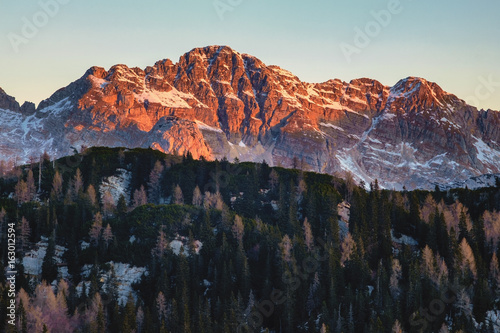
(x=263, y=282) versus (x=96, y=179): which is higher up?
(x=96, y=179)

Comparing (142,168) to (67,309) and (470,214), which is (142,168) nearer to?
(67,309)

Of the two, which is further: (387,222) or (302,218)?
(302,218)

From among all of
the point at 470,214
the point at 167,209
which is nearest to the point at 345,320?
the point at 167,209

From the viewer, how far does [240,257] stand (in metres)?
136

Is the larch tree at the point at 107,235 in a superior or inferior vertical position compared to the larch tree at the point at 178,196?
inferior

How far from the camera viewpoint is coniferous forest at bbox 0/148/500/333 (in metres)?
118

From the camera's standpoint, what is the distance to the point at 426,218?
554 feet

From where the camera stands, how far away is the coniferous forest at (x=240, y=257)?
387 ft

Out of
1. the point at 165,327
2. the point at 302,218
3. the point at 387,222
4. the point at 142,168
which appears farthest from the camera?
the point at 142,168

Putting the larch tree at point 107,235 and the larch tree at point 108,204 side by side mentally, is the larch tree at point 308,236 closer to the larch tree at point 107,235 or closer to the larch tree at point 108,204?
the larch tree at point 107,235

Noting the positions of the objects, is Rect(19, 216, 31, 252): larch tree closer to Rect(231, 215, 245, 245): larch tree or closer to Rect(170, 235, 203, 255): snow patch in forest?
Rect(170, 235, 203, 255): snow patch in forest

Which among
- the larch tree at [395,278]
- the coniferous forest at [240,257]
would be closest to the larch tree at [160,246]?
the coniferous forest at [240,257]

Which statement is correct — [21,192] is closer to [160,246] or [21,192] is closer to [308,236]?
[160,246]

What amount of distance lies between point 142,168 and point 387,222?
3019 inches
